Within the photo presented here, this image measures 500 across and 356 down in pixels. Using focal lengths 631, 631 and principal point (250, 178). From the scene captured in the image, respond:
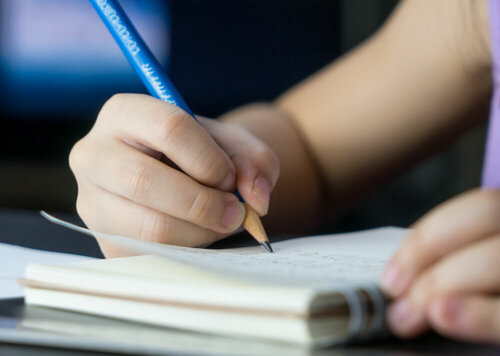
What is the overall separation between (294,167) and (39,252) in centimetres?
31

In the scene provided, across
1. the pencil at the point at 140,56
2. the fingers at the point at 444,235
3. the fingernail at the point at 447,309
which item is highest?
the pencil at the point at 140,56

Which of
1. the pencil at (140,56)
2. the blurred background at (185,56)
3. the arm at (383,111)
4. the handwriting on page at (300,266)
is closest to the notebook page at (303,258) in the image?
the handwriting on page at (300,266)

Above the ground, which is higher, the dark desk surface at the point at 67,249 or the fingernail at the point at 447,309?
the fingernail at the point at 447,309

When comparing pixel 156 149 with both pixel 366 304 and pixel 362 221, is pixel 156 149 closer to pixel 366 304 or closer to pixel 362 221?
pixel 366 304

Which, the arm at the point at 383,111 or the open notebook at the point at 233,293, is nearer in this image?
the open notebook at the point at 233,293

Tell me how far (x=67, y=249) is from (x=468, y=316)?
313mm

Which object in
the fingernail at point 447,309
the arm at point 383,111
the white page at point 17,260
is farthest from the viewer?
the arm at point 383,111

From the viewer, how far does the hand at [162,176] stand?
0.36 m

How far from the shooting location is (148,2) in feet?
6.17

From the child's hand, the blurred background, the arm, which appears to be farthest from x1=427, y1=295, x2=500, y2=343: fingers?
the blurred background

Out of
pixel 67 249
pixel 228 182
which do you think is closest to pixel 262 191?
pixel 228 182

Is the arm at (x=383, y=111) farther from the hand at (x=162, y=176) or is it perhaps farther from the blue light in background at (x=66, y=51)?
the blue light in background at (x=66, y=51)

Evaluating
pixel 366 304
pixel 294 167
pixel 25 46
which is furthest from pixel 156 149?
pixel 25 46

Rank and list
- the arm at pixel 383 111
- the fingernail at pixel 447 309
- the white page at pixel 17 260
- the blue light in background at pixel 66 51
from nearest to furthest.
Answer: the fingernail at pixel 447 309 → the white page at pixel 17 260 → the arm at pixel 383 111 → the blue light in background at pixel 66 51
